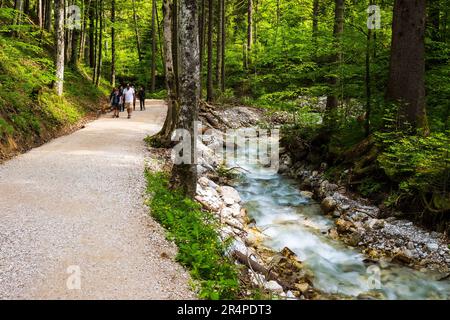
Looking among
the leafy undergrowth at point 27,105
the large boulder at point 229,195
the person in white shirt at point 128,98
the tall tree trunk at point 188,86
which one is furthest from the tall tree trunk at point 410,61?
the person in white shirt at point 128,98

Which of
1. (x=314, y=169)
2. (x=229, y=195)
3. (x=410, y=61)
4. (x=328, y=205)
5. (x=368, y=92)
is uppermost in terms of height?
(x=410, y=61)

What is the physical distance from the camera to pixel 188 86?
8438 mm

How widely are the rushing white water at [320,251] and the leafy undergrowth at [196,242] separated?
88.6 inches

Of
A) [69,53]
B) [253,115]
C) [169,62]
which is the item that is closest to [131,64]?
[69,53]

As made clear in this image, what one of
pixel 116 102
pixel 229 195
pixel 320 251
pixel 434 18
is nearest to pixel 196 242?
pixel 320 251

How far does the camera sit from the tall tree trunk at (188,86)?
817 cm

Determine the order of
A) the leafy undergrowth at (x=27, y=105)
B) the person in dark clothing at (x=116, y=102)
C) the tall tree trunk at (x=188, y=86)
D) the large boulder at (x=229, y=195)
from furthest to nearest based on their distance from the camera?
the person in dark clothing at (x=116, y=102)
the leafy undergrowth at (x=27, y=105)
the large boulder at (x=229, y=195)
the tall tree trunk at (x=188, y=86)

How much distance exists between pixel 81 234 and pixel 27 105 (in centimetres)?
985

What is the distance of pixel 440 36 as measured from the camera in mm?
11844

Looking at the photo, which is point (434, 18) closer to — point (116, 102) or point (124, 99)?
point (124, 99)

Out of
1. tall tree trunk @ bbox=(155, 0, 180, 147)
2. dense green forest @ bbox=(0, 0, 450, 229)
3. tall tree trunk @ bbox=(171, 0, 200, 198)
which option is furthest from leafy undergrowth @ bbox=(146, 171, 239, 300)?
tall tree trunk @ bbox=(155, 0, 180, 147)

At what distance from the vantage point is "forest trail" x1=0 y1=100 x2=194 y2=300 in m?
5.06

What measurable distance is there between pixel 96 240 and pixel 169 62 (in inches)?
327

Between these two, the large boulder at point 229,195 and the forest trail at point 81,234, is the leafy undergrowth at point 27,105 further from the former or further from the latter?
the large boulder at point 229,195
